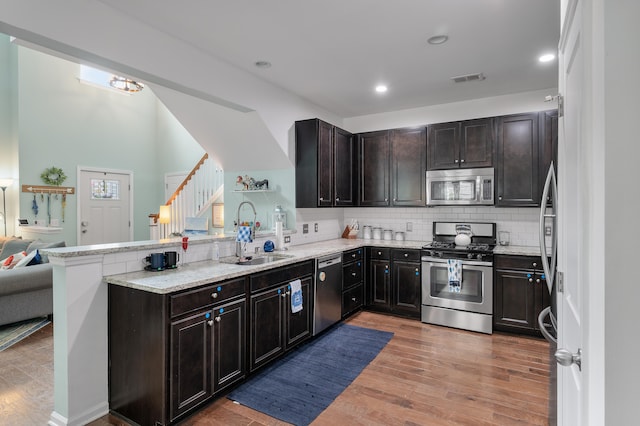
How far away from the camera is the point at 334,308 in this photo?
4.16 meters

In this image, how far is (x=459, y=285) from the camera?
4168 millimetres

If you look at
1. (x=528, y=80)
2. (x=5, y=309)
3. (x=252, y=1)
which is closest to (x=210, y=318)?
(x=252, y=1)

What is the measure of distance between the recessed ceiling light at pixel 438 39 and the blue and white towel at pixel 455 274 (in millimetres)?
2417

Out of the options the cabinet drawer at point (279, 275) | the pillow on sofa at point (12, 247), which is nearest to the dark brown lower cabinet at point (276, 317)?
the cabinet drawer at point (279, 275)

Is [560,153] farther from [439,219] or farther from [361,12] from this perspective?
[439,219]

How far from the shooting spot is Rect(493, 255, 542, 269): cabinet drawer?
3.87m

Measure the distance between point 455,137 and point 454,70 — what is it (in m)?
1.08

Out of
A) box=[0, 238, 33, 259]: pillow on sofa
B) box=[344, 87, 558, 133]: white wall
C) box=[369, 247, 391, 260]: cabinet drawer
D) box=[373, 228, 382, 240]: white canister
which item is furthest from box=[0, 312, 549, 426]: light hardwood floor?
box=[344, 87, 558, 133]: white wall

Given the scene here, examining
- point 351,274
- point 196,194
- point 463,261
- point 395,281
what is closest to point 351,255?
point 351,274

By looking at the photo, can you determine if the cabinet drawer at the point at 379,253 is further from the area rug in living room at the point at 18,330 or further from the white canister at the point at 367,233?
the area rug in living room at the point at 18,330

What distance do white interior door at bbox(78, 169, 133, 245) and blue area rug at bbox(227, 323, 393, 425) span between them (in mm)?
5947

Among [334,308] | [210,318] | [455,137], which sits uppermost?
[455,137]

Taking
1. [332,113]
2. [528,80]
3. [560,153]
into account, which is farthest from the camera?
[332,113]

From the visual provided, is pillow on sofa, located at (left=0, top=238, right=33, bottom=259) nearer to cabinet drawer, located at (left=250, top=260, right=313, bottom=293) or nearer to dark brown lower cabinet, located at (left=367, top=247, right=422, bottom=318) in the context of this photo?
cabinet drawer, located at (left=250, top=260, right=313, bottom=293)
